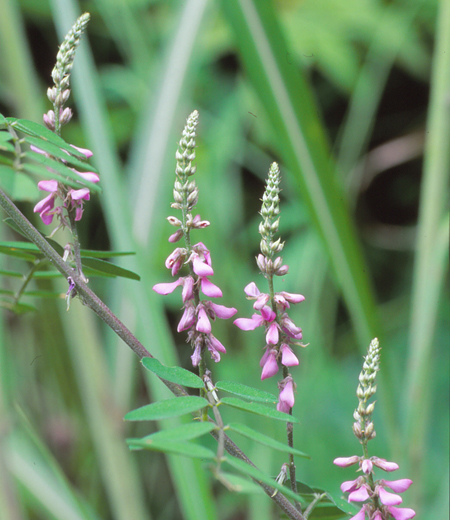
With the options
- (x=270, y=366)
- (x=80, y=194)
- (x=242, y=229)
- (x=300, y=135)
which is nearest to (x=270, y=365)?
(x=270, y=366)

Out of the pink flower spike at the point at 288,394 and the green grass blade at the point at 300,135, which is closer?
the pink flower spike at the point at 288,394

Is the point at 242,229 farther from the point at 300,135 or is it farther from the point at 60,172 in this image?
the point at 60,172

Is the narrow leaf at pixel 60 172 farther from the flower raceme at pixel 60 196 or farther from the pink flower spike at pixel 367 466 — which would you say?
the pink flower spike at pixel 367 466

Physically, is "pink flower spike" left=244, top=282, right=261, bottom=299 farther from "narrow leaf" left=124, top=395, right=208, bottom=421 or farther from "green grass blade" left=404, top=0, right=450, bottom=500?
"green grass blade" left=404, top=0, right=450, bottom=500

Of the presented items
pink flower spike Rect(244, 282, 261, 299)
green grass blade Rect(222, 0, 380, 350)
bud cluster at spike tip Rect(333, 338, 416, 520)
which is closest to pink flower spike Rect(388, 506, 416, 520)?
bud cluster at spike tip Rect(333, 338, 416, 520)

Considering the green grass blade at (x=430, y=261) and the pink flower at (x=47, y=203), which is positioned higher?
the green grass blade at (x=430, y=261)

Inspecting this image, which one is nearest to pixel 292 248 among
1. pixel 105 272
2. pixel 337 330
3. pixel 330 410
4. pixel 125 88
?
pixel 337 330

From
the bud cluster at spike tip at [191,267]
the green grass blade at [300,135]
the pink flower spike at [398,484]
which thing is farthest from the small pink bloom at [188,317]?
the green grass blade at [300,135]
